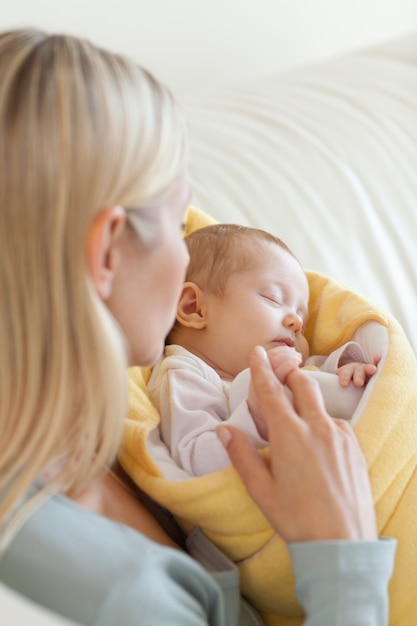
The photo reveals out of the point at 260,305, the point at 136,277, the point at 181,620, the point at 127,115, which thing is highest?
the point at 127,115

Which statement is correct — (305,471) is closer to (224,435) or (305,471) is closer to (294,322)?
(224,435)

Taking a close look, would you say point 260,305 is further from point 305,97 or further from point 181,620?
point 305,97

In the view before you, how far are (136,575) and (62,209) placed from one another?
33 centimetres

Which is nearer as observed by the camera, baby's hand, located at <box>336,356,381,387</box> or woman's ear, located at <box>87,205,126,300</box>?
woman's ear, located at <box>87,205,126,300</box>

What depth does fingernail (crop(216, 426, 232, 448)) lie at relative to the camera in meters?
0.92

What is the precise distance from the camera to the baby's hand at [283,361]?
0.97 m

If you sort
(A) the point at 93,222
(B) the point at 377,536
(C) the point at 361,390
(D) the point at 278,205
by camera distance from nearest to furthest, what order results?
1. (A) the point at 93,222
2. (B) the point at 377,536
3. (C) the point at 361,390
4. (D) the point at 278,205

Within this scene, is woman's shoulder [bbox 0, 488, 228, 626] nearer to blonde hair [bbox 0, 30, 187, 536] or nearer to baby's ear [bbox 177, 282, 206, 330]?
blonde hair [bbox 0, 30, 187, 536]

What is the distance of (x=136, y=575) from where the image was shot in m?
0.80

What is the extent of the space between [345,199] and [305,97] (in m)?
0.30

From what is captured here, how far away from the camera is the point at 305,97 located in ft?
5.57

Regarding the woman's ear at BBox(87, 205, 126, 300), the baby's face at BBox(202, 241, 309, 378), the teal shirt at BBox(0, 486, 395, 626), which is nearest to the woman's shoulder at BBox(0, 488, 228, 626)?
the teal shirt at BBox(0, 486, 395, 626)

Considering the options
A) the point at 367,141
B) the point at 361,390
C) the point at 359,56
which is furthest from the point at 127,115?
the point at 359,56

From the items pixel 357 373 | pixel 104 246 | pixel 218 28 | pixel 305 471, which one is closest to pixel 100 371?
pixel 104 246
